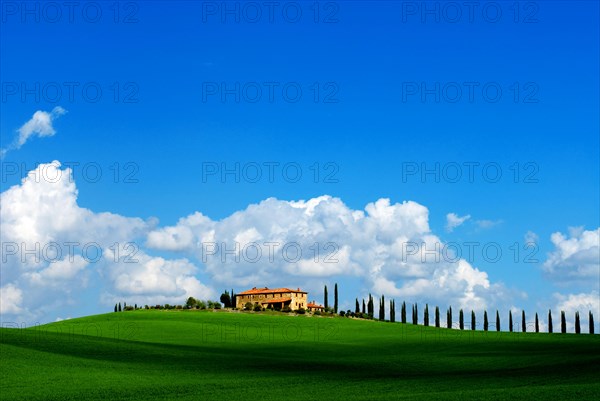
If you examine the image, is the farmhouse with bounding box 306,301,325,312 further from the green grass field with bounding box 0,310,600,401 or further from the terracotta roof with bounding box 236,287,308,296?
the green grass field with bounding box 0,310,600,401

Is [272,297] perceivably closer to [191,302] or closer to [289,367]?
[191,302]

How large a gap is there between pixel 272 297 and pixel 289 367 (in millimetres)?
120118

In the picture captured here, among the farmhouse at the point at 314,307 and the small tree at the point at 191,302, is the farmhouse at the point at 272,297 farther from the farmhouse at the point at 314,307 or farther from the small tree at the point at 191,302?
the small tree at the point at 191,302

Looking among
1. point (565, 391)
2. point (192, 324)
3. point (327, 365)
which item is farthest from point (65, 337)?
point (565, 391)

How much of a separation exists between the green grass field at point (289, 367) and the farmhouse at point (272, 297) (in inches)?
2747

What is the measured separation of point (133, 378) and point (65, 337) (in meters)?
28.2

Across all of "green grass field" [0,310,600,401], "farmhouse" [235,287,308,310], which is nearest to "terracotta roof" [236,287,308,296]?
"farmhouse" [235,287,308,310]

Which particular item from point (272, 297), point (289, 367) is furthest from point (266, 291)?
point (289, 367)

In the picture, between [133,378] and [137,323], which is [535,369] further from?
[137,323]

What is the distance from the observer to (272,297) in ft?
593

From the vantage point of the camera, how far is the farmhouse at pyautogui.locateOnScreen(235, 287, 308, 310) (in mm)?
176000

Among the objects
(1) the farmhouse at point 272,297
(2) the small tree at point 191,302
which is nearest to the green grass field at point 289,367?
(2) the small tree at point 191,302

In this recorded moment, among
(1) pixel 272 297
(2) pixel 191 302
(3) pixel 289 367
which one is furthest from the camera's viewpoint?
(1) pixel 272 297

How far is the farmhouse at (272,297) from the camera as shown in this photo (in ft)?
577
